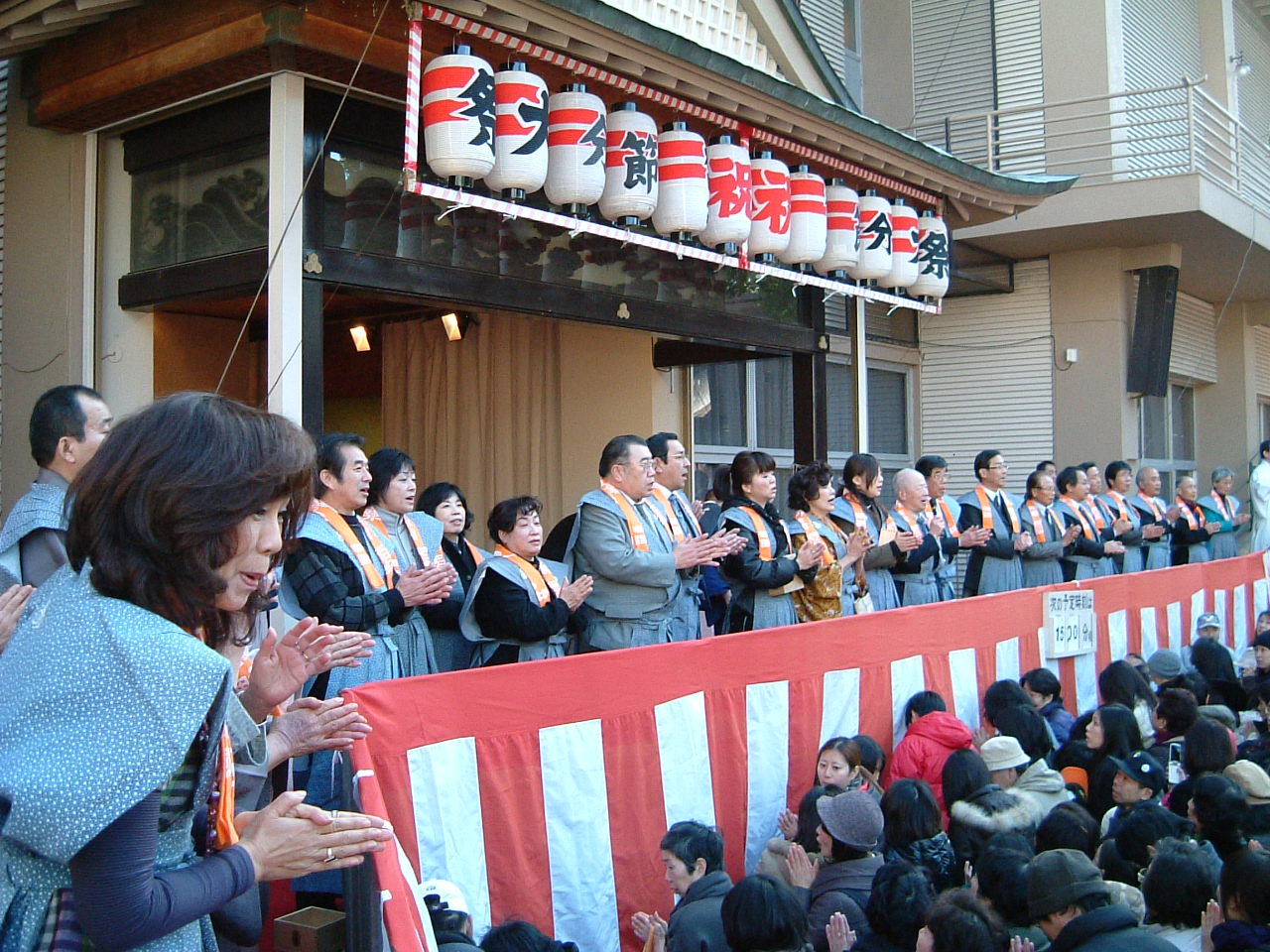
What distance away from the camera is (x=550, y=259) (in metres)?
6.74

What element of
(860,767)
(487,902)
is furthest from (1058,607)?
(487,902)

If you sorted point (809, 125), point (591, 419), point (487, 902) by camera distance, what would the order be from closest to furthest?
1. point (487, 902)
2. point (809, 125)
3. point (591, 419)

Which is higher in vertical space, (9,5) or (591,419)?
(9,5)

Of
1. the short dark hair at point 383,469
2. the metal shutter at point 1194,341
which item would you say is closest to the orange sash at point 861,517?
the short dark hair at point 383,469

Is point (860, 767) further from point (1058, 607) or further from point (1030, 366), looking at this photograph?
point (1030, 366)

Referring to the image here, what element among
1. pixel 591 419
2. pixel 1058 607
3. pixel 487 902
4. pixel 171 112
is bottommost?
pixel 487 902

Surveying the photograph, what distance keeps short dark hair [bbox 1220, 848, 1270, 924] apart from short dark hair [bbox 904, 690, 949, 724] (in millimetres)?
2150

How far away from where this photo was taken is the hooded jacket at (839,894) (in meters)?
3.90

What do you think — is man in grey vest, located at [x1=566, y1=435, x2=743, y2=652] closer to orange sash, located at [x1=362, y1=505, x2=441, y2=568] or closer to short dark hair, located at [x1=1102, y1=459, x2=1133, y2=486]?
orange sash, located at [x1=362, y1=505, x2=441, y2=568]

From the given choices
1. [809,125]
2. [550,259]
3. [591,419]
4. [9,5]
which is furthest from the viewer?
[591,419]

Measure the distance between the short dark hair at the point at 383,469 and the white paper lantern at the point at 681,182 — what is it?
227 centimetres

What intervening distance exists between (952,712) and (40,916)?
206 inches

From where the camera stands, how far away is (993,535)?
29.8ft

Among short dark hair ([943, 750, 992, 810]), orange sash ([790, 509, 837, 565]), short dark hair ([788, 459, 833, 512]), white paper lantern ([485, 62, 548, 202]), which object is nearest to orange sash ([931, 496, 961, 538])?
short dark hair ([788, 459, 833, 512])
